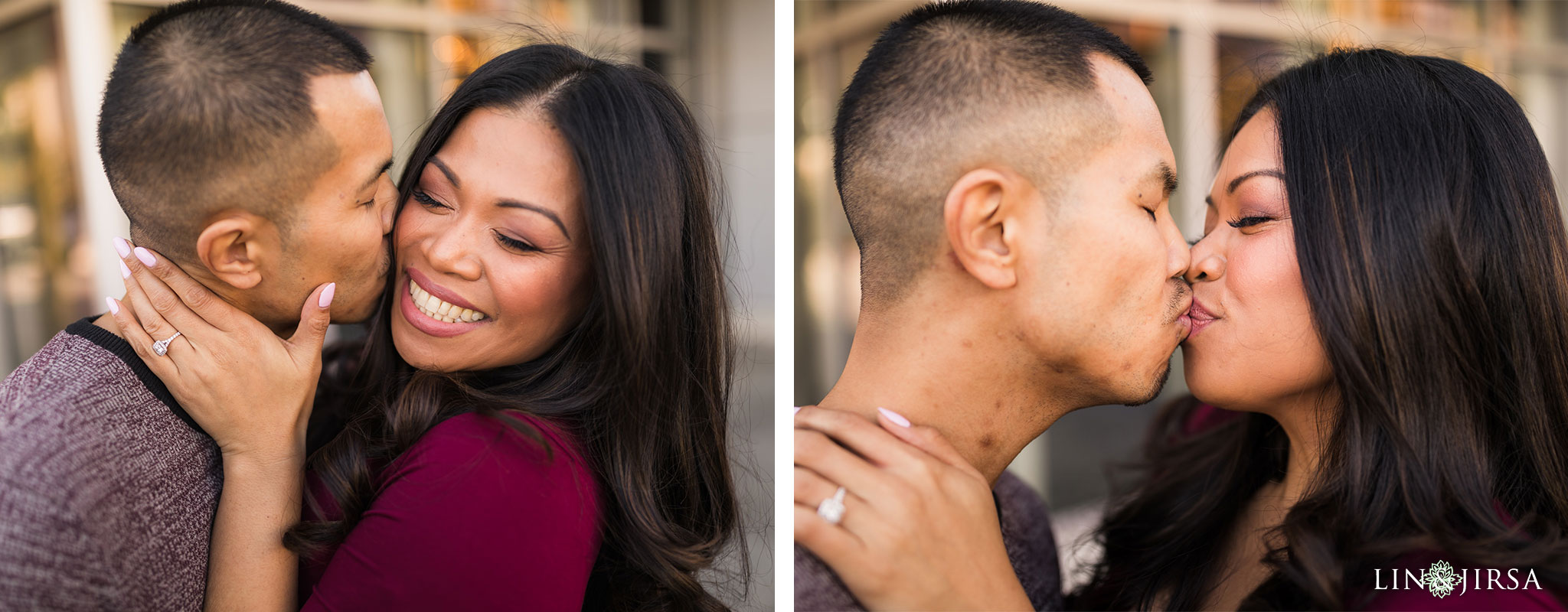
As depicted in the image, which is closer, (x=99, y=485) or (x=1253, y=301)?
(x=99, y=485)

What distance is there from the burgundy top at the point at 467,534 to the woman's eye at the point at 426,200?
0.45 meters

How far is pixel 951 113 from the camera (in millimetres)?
1704

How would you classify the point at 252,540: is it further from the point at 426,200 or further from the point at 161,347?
the point at 426,200

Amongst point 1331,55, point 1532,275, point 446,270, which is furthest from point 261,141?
point 1532,275

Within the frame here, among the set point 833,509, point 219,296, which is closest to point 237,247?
point 219,296

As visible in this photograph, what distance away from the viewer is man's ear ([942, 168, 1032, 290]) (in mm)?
1650

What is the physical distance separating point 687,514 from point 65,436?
1091 mm

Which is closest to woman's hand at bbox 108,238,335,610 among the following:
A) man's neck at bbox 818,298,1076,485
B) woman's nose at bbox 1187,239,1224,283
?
man's neck at bbox 818,298,1076,485

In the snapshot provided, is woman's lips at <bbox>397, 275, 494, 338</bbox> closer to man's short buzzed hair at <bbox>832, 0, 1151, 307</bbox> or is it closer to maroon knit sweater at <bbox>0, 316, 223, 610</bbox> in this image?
maroon knit sweater at <bbox>0, 316, 223, 610</bbox>

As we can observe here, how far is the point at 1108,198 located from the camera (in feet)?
5.56

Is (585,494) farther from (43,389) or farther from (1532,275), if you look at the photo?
(1532,275)

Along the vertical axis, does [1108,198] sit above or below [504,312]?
above

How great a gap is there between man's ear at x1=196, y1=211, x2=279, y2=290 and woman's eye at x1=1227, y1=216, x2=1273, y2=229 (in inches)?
72.9

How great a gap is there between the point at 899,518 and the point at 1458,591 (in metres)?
0.96
